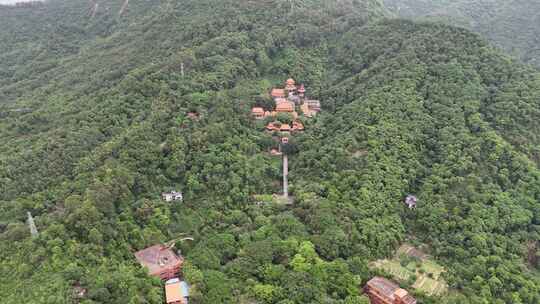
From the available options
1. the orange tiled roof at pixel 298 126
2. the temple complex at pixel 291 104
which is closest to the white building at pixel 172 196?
the temple complex at pixel 291 104

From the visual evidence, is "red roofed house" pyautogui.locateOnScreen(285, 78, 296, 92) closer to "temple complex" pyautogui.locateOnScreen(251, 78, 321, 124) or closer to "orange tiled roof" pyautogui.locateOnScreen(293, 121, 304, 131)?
"temple complex" pyautogui.locateOnScreen(251, 78, 321, 124)

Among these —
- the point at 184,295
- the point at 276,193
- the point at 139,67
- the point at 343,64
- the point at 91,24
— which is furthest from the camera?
the point at 91,24

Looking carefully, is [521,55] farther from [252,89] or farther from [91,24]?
[91,24]

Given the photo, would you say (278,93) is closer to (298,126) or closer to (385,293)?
(298,126)

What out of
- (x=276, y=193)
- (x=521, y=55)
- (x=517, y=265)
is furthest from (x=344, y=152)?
(x=521, y=55)

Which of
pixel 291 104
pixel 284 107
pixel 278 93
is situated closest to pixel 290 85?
pixel 278 93

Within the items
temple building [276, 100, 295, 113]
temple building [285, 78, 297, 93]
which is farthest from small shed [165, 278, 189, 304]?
temple building [285, 78, 297, 93]
